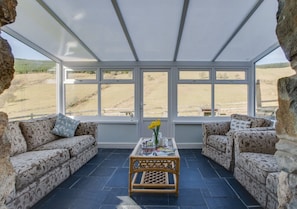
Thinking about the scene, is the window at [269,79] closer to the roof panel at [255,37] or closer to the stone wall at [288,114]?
the roof panel at [255,37]

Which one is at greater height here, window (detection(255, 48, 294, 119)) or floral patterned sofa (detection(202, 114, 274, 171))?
window (detection(255, 48, 294, 119))

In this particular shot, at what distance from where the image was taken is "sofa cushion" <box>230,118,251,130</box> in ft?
13.2

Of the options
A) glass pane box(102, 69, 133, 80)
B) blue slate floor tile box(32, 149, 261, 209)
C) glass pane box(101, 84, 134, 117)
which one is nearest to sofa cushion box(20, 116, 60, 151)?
blue slate floor tile box(32, 149, 261, 209)

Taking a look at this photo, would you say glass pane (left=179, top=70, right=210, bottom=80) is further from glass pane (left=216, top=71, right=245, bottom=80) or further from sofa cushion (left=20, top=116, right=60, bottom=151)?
sofa cushion (left=20, top=116, right=60, bottom=151)

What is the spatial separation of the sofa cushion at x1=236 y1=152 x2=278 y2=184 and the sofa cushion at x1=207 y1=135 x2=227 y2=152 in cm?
73

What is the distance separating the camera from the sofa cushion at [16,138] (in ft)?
9.46

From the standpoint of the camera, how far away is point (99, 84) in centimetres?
531

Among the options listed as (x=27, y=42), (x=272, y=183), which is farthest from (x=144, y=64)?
(x=272, y=183)

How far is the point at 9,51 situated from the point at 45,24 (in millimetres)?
3051

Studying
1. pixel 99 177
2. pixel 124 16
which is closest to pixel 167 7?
pixel 124 16

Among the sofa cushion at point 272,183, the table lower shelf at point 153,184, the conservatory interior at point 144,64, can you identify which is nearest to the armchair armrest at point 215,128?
the conservatory interior at point 144,64

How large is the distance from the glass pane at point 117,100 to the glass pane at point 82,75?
373 mm

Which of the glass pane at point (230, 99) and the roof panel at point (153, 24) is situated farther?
the glass pane at point (230, 99)

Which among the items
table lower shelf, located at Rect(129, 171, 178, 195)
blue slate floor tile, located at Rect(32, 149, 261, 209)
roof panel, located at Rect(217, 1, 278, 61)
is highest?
roof panel, located at Rect(217, 1, 278, 61)
